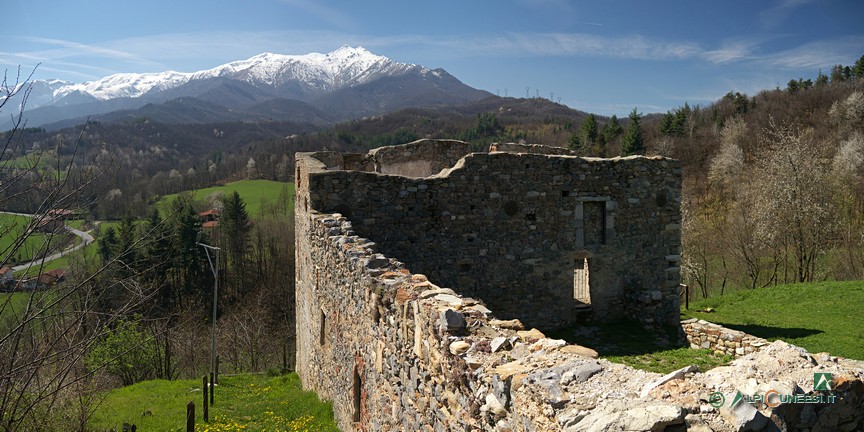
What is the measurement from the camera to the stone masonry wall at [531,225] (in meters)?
10.9

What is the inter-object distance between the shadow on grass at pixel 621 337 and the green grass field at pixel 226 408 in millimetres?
5531

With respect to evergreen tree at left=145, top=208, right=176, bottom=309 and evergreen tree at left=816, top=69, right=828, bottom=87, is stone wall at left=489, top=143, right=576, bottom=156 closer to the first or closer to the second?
evergreen tree at left=145, top=208, right=176, bottom=309

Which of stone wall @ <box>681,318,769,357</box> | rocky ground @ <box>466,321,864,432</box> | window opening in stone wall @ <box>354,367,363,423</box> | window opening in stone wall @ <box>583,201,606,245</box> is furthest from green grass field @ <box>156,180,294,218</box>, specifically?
rocky ground @ <box>466,321,864,432</box>

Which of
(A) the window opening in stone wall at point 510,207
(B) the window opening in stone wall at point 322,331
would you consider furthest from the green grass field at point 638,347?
(B) the window opening in stone wall at point 322,331

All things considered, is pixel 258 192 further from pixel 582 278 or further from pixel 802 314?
pixel 802 314

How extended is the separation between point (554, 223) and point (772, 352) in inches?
336

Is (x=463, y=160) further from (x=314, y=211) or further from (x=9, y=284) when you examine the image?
(x=9, y=284)

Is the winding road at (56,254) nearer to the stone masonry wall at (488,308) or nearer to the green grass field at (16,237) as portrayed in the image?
the green grass field at (16,237)

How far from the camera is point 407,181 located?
1100 centimetres

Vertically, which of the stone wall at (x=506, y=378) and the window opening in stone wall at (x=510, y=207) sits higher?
the window opening in stone wall at (x=510, y=207)

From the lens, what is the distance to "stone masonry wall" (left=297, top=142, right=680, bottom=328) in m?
10.9

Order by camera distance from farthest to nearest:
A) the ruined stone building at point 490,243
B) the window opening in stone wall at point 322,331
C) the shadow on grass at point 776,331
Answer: the shadow on grass at point 776,331, the window opening in stone wall at point 322,331, the ruined stone building at point 490,243

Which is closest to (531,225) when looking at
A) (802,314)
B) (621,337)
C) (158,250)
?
(621,337)

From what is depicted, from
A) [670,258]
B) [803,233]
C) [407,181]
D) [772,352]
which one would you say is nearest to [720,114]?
[803,233]
